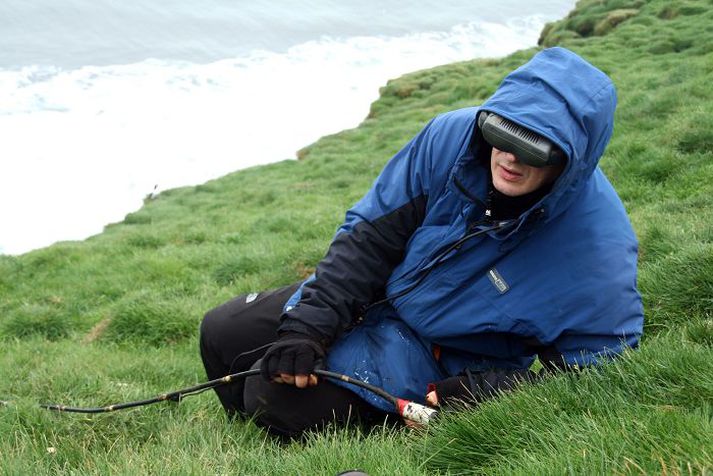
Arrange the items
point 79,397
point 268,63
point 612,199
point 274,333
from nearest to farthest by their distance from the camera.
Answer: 1. point 612,199
2. point 274,333
3. point 79,397
4. point 268,63

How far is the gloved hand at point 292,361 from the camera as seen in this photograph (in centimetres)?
317

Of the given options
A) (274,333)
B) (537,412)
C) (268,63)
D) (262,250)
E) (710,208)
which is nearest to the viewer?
(537,412)

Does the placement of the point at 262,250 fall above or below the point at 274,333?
below

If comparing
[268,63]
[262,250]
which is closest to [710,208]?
[262,250]

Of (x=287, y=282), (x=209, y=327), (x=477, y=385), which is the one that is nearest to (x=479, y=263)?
(x=477, y=385)

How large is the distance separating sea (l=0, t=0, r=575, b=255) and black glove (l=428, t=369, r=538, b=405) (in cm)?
1598

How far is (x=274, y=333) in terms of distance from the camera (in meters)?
3.70

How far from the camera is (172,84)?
33156 millimetres

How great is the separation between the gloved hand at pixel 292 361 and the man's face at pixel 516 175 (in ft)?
3.69

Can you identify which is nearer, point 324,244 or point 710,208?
point 710,208

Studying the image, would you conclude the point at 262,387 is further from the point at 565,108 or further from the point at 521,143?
the point at 565,108

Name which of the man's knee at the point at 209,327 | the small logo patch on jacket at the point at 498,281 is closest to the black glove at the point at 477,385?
the small logo patch on jacket at the point at 498,281

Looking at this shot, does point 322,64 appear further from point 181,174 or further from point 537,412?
point 537,412

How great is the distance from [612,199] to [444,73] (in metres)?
23.8
